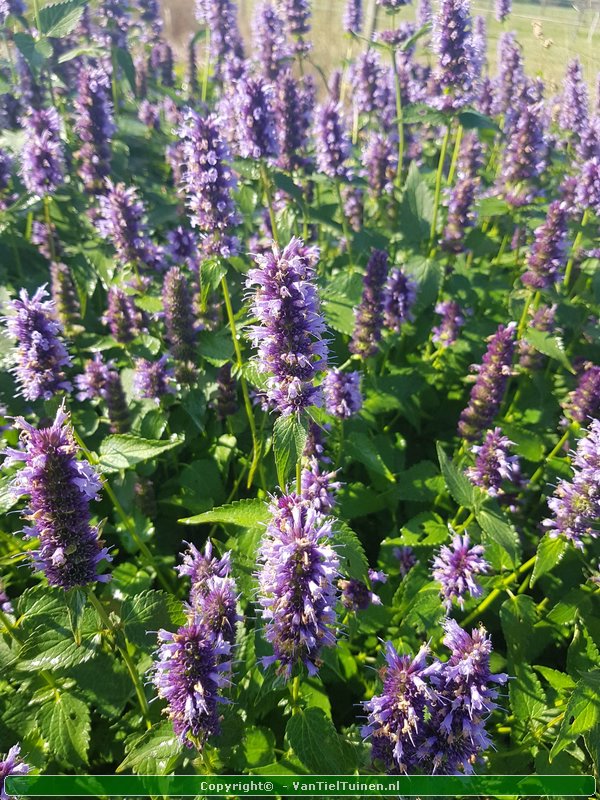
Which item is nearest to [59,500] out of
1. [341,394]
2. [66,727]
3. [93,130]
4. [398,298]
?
[66,727]

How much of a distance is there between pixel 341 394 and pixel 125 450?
1.68m

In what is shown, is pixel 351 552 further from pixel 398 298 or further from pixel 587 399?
pixel 398 298

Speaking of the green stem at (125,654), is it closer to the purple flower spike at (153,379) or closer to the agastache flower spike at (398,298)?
the purple flower spike at (153,379)

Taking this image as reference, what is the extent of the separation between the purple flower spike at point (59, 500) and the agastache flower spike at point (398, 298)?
3478 millimetres

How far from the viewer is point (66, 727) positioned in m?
3.35

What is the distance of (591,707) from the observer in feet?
10.1

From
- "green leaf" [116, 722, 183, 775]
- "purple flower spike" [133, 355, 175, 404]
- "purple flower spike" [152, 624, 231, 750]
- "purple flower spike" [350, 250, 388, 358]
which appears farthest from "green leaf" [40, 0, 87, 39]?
"green leaf" [116, 722, 183, 775]

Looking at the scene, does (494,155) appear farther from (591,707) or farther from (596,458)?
(591,707)

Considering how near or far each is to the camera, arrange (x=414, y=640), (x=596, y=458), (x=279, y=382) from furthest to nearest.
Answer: (x=414, y=640) < (x=596, y=458) < (x=279, y=382)

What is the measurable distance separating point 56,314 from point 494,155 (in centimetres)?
821

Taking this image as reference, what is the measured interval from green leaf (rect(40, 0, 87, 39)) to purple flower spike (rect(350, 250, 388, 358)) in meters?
3.95

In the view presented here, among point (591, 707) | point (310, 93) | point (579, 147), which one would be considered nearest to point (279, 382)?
point (591, 707)

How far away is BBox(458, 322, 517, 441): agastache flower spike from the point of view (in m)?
4.24

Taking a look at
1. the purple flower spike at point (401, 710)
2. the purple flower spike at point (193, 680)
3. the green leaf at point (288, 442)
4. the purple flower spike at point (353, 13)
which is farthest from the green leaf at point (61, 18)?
the purple flower spike at point (401, 710)
